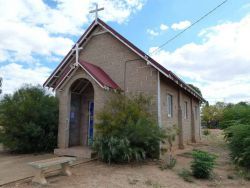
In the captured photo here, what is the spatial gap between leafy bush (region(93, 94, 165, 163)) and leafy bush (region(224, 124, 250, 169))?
2.86 metres

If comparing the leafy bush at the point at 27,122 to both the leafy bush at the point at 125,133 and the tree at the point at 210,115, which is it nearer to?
the leafy bush at the point at 125,133

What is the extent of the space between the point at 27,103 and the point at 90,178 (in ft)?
22.3

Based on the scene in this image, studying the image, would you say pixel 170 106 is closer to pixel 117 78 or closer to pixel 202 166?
pixel 117 78

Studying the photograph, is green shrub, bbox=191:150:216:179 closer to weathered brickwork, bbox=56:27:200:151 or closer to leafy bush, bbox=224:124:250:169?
leafy bush, bbox=224:124:250:169

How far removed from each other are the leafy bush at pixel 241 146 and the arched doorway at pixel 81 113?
6.97m

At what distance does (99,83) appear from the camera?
1220cm

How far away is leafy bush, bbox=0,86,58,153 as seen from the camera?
13.5 metres

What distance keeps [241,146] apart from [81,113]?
26.5ft

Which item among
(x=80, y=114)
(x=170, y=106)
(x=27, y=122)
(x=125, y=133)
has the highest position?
(x=170, y=106)

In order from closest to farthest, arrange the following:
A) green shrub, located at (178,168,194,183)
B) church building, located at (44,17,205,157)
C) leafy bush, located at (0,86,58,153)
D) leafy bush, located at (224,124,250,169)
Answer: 1. green shrub, located at (178,168,194,183)
2. leafy bush, located at (224,124,250,169)
3. church building, located at (44,17,205,157)
4. leafy bush, located at (0,86,58,153)

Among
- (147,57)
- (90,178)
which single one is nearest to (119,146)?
(90,178)

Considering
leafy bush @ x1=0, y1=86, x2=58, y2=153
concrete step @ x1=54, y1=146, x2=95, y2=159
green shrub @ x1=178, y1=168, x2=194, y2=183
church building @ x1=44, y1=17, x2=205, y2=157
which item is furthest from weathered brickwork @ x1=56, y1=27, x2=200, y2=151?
green shrub @ x1=178, y1=168, x2=194, y2=183

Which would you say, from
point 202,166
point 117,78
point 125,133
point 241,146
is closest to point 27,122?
point 117,78

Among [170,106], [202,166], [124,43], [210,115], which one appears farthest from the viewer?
[210,115]
